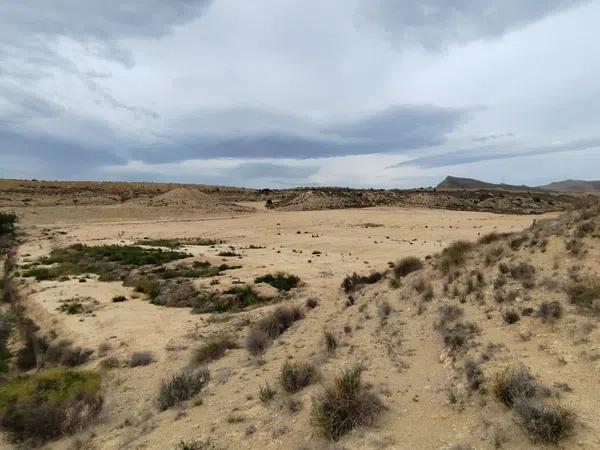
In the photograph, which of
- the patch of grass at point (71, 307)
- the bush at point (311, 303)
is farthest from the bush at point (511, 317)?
the patch of grass at point (71, 307)

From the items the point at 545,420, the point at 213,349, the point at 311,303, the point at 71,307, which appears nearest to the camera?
the point at 545,420

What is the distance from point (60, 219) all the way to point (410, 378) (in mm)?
66578

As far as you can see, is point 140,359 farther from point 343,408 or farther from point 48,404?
point 343,408

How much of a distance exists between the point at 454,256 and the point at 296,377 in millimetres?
7939

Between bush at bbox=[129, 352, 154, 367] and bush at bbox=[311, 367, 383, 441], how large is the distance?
6484mm

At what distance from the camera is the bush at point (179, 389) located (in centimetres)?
902

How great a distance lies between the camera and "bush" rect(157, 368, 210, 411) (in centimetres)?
902

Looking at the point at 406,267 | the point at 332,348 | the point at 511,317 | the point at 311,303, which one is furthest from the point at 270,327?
the point at 511,317

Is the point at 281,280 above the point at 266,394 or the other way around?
the other way around

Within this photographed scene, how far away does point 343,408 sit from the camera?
6.74 metres

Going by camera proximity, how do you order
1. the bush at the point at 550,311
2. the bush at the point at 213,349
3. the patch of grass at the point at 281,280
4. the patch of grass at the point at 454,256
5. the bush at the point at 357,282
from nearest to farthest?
the bush at the point at 550,311
the bush at the point at 213,349
the patch of grass at the point at 454,256
the bush at the point at 357,282
the patch of grass at the point at 281,280

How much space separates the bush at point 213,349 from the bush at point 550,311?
301 inches

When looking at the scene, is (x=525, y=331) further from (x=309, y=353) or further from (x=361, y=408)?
(x=309, y=353)

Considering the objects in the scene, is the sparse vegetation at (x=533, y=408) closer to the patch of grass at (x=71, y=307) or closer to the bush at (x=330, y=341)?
the bush at (x=330, y=341)
